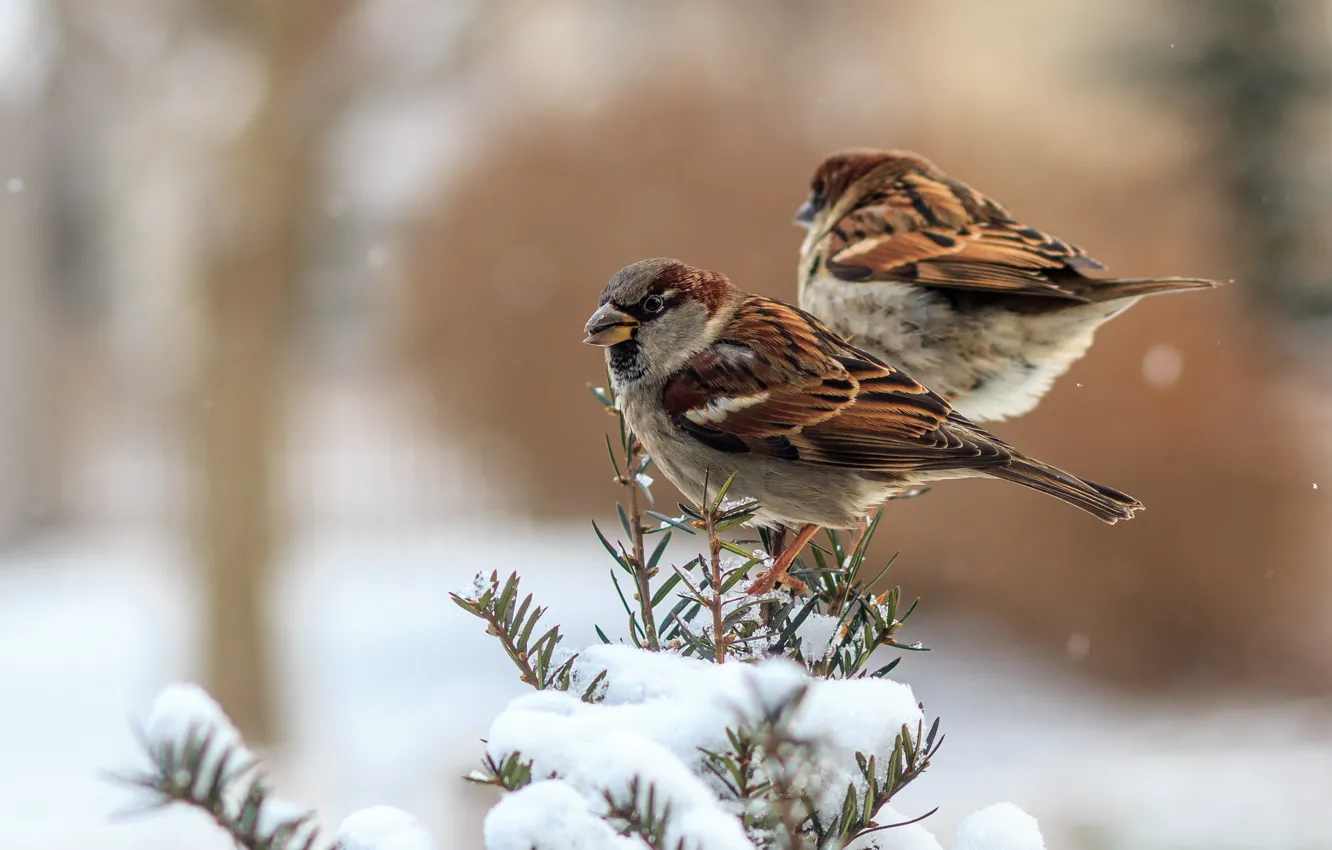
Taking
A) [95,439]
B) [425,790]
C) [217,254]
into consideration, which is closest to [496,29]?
[217,254]

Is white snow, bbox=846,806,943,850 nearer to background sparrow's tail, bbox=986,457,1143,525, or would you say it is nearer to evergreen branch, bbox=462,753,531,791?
evergreen branch, bbox=462,753,531,791

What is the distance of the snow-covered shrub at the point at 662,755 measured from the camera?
551mm

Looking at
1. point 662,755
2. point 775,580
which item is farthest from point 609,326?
point 662,755

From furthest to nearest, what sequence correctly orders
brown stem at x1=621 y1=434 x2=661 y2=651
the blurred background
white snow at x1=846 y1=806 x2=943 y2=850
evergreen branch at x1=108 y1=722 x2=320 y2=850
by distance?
the blurred background → brown stem at x1=621 y1=434 x2=661 y2=651 → white snow at x1=846 y1=806 x2=943 y2=850 → evergreen branch at x1=108 y1=722 x2=320 y2=850

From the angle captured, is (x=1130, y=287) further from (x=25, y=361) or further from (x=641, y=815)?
(x=25, y=361)

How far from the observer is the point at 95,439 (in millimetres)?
10695

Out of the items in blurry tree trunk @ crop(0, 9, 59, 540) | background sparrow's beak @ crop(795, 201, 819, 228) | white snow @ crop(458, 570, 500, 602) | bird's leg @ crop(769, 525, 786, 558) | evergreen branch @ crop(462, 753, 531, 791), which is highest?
blurry tree trunk @ crop(0, 9, 59, 540)

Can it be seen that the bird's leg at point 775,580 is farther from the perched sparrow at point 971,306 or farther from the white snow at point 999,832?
the perched sparrow at point 971,306

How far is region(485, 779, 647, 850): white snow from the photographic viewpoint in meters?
0.58

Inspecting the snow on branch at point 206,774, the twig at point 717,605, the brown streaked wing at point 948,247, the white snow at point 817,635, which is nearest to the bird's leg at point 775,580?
the white snow at point 817,635

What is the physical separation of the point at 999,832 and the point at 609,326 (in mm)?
927

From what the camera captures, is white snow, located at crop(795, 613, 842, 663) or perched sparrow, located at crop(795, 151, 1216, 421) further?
perched sparrow, located at crop(795, 151, 1216, 421)

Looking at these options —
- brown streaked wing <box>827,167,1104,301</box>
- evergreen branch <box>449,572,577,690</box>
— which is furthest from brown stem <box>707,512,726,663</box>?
brown streaked wing <box>827,167,1104,301</box>

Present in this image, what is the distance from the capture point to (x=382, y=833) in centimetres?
65
